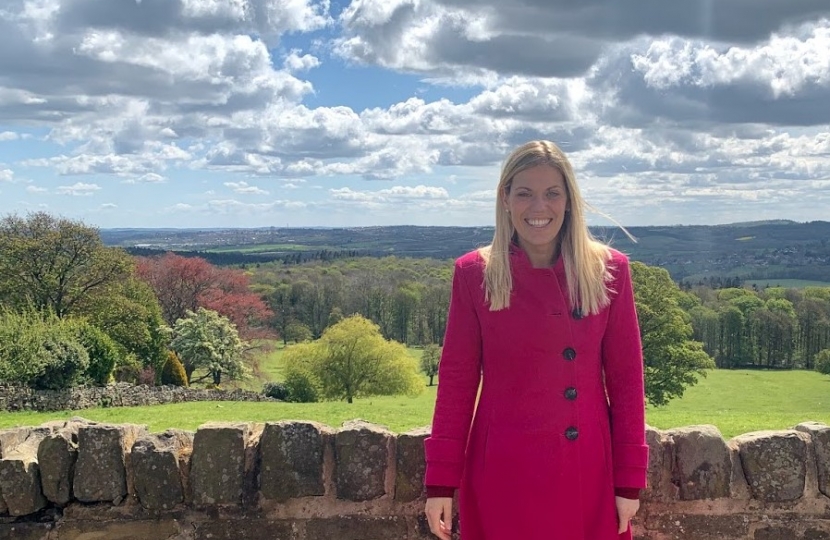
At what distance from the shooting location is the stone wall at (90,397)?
23.3 meters

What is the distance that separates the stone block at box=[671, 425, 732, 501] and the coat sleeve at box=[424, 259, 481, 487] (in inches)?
52.8

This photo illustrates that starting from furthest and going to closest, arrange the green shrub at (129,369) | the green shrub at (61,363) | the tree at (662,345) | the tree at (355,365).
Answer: the tree at (355,365)
the green shrub at (129,369)
the tree at (662,345)
the green shrub at (61,363)

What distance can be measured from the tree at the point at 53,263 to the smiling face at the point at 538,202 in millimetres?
37892

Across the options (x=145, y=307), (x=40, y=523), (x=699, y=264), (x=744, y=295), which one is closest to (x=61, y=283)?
(x=145, y=307)

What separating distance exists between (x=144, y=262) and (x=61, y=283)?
1630 centimetres

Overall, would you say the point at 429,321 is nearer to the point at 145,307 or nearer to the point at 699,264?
the point at 145,307

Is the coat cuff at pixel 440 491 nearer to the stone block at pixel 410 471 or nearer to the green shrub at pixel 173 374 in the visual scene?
the stone block at pixel 410 471

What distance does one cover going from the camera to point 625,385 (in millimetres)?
2982

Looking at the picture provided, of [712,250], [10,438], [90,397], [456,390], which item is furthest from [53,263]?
[712,250]

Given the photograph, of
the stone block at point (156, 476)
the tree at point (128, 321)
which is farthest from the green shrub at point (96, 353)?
the stone block at point (156, 476)

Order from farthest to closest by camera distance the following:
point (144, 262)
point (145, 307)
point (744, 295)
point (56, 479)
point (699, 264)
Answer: point (699, 264) → point (744, 295) → point (144, 262) → point (145, 307) → point (56, 479)

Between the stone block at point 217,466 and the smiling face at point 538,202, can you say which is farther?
the stone block at point 217,466

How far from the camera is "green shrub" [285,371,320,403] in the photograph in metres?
37.4

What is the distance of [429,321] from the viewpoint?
7025cm
